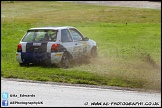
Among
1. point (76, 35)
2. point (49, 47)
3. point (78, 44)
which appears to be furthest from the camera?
point (76, 35)

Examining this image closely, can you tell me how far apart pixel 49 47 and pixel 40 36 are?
602 millimetres

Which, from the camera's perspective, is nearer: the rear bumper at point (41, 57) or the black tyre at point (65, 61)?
the rear bumper at point (41, 57)

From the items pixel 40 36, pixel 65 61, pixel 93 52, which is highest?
pixel 40 36

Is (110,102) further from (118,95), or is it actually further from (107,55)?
(107,55)

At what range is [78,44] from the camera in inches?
639

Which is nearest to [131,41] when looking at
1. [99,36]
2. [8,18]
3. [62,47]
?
[99,36]

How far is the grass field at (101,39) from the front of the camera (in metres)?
13.8

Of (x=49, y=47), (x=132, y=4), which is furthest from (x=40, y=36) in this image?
(x=132, y=4)

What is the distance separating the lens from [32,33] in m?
15.8

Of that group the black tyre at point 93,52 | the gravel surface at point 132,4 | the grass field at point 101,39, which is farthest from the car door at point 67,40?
the gravel surface at point 132,4

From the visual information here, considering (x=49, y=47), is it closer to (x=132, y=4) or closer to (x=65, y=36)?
(x=65, y=36)

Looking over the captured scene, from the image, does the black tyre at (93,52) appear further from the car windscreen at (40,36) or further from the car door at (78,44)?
the car windscreen at (40,36)

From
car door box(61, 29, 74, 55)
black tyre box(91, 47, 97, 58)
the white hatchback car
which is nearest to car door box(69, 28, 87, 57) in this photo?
the white hatchback car

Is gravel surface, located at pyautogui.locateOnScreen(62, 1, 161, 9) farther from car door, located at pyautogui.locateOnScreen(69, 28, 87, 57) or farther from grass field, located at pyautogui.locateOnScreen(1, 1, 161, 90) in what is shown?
car door, located at pyautogui.locateOnScreen(69, 28, 87, 57)
